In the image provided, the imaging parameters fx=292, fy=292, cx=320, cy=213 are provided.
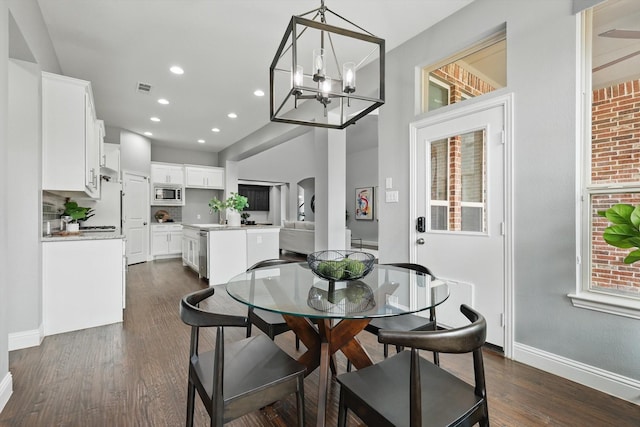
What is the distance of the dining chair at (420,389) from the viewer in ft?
2.97

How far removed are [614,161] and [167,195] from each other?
7885 millimetres

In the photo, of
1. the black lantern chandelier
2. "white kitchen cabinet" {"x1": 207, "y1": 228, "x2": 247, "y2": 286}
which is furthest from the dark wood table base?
"white kitchen cabinet" {"x1": 207, "y1": 228, "x2": 247, "y2": 286}

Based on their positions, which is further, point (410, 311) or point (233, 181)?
point (233, 181)

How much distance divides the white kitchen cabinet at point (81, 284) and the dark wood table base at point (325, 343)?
242 cm

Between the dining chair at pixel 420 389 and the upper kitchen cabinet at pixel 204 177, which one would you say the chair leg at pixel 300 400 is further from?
the upper kitchen cabinet at pixel 204 177

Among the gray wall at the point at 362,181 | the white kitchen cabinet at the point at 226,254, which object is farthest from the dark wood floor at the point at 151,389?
the gray wall at the point at 362,181

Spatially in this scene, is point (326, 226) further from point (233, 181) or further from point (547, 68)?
point (233, 181)

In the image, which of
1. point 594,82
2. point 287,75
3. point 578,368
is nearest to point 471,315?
point 578,368

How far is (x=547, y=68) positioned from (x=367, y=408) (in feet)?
7.99

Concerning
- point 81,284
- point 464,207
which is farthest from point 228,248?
point 464,207

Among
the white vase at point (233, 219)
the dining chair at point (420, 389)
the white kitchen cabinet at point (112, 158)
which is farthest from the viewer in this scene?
the white kitchen cabinet at point (112, 158)

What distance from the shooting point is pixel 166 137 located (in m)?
6.82

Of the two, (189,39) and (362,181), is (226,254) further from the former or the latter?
(362,181)

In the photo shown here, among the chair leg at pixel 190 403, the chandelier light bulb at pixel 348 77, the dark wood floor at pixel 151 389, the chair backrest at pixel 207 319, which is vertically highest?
the chandelier light bulb at pixel 348 77
